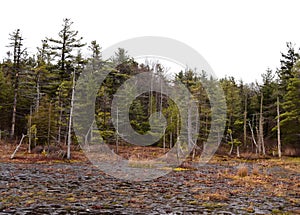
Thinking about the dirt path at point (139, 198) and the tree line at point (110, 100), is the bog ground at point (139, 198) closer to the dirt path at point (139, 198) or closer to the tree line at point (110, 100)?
the dirt path at point (139, 198)

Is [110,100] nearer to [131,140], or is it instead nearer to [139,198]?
[131,140]

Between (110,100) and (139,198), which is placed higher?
(110,100)

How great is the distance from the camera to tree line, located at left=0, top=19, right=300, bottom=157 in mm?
37531

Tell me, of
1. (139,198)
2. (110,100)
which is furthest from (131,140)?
(139,198)

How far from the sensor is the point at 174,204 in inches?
424

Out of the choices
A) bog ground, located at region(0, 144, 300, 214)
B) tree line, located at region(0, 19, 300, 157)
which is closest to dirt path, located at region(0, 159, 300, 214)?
bog ground, located at region(0, 144, 300, 214)

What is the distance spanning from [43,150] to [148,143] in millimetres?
19606

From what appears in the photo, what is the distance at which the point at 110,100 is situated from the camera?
43.2 m


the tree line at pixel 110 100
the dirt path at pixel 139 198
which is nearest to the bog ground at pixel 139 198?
the dirt path at pixel 139 198

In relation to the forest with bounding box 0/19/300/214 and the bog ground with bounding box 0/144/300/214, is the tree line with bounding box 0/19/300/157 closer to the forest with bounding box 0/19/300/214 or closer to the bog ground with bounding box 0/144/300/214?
the forest with bounding box 0/19/300/214

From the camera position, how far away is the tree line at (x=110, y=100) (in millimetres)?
37531

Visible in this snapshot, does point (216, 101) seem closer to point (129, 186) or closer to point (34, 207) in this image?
point (129, 186)

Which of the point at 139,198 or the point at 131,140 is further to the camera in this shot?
the point at 131,140

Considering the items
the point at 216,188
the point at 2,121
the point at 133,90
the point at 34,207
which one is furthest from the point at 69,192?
the point at 2,121
